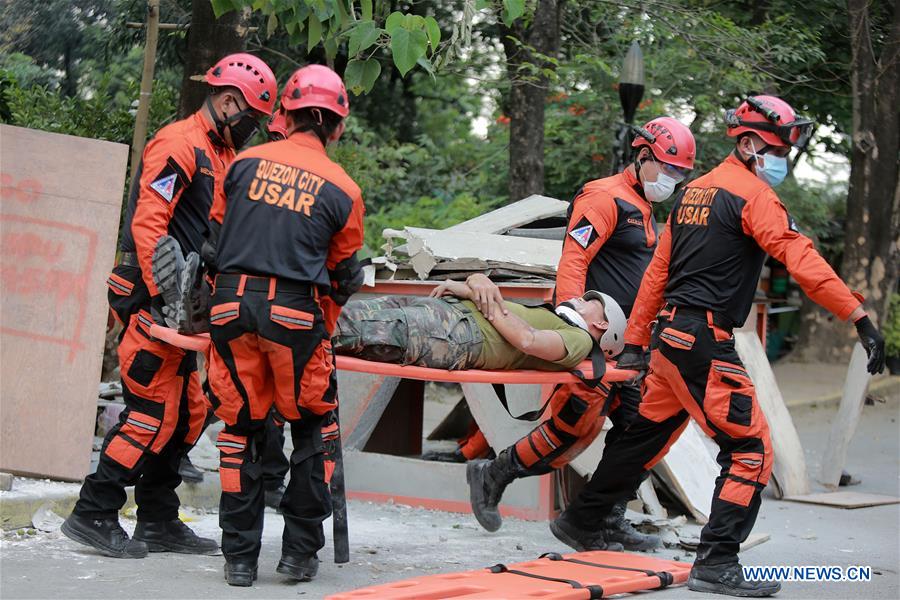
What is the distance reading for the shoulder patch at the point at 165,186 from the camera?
497 cm

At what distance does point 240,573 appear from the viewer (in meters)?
4.70

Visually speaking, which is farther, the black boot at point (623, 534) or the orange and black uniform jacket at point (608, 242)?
the black boot at point (623, 534)

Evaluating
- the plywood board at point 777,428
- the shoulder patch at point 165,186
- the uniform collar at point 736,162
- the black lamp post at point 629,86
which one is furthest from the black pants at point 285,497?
the black lamp post at point 629,86

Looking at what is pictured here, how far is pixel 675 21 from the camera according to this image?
1092 centimetres

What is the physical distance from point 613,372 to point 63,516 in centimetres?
282

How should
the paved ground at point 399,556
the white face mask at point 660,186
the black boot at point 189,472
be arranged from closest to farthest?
the paved ground at point 399,556 → the white face mask at point 660,186 → the black boot at point 189,472

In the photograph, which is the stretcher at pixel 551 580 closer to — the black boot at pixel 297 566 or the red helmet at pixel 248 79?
the black boot at pixel 297 566

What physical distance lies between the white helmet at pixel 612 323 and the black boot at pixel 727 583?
4.26 feet

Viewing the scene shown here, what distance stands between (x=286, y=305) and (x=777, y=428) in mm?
4976

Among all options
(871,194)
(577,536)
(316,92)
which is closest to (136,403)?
(316,92)

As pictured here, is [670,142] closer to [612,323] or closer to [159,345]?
[612,323]

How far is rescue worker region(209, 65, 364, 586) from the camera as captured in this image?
4520 millimetres

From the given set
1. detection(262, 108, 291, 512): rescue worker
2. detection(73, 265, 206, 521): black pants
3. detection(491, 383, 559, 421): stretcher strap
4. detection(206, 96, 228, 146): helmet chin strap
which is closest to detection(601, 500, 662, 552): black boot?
detection(491, 383, 559, 421): stretcher strap

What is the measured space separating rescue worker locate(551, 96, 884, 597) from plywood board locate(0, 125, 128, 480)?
2.88 metres
